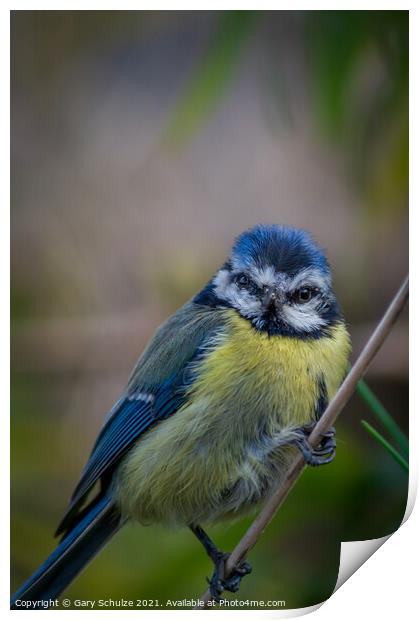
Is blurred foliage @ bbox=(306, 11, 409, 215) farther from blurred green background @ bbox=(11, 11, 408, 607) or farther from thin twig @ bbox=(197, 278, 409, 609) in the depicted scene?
thin twig @ bbox=(197, 278, 409, 609)

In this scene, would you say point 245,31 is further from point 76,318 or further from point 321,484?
point 321,484

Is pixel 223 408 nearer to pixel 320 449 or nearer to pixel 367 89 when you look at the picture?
pixel 320 449

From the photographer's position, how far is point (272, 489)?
1.07 meters

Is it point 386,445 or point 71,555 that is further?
point 71,555

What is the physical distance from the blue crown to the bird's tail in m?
0.42

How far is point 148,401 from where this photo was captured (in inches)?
44.1

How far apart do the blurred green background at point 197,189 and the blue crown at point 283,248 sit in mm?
13

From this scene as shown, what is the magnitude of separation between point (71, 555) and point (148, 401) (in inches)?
9.4

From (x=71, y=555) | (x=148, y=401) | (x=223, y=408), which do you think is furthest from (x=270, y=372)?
(x=71, y=555)

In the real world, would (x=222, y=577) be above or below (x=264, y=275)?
below

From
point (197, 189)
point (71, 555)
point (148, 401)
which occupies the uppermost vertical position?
point (197, 189)

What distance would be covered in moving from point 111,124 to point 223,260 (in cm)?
24

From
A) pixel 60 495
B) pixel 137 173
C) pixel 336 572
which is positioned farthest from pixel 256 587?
pixel 137 173

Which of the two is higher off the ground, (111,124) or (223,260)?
(111,124)
